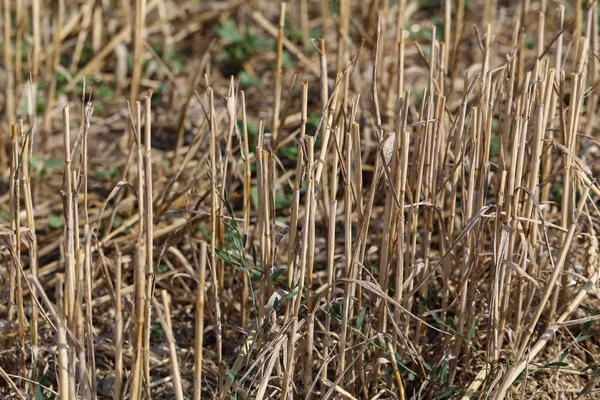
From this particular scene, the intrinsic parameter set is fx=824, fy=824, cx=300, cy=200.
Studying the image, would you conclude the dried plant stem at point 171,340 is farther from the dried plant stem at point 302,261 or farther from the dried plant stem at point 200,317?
the dried plant stem at point 302,261

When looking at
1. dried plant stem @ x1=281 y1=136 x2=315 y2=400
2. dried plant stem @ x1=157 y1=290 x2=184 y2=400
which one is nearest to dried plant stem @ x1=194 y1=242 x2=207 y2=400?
dried plant stem @ x1=157 y1=290 x2=184 y2=400

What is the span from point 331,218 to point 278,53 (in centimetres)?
58

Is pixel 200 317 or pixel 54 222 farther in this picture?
pixel 54 222

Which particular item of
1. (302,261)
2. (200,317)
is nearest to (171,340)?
(200,317)

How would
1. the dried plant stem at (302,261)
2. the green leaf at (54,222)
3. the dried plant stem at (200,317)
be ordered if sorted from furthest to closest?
the green leaf at (54,222) → the dried plant stem at (302,261) → the dried plant stem at (200,317)

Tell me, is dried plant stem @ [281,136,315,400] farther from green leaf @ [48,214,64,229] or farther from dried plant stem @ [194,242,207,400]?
green leaf @ [48,214,64,229]

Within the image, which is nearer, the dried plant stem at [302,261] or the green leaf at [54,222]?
the dried plant stem at [302,261]

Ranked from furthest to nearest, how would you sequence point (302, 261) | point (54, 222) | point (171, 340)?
point (54, 222) < point (302, 261) < point (171, 340)

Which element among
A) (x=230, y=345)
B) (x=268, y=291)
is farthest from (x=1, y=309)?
(x=268, y=291)

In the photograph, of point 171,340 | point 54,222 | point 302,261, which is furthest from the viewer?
point 54,222

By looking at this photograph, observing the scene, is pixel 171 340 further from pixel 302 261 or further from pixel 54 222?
pixel 54 222

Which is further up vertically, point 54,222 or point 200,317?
point 200,317

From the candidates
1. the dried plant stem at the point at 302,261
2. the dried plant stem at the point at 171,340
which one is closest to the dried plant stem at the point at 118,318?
the dried plant stem at the point at 171,340

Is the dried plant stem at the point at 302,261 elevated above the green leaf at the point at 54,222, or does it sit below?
above
